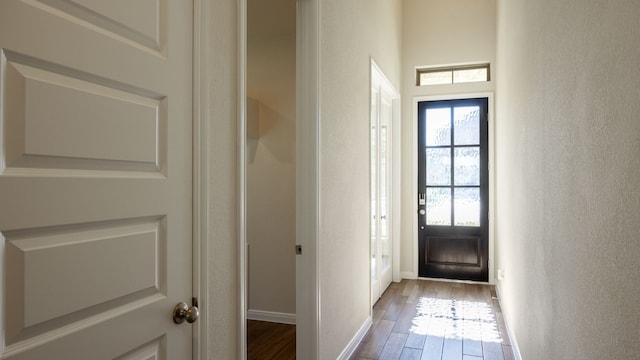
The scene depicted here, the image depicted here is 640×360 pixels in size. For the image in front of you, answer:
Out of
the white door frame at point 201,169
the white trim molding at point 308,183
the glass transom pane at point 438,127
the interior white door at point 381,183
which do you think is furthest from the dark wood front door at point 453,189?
the white door frame at point 201,169

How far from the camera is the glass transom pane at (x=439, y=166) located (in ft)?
17.4

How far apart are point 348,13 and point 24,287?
2.76 m

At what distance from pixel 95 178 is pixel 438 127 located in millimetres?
4886

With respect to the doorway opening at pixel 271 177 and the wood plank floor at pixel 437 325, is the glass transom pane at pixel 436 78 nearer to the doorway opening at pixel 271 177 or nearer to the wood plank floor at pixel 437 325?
the doorway opening at pixel 271 177

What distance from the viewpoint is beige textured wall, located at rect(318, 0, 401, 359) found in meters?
2.55

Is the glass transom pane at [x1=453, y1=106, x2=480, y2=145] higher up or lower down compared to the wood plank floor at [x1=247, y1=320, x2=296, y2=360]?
higher up

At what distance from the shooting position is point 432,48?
17.7 feet

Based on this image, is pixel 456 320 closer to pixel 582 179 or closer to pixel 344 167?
pixel 344 167

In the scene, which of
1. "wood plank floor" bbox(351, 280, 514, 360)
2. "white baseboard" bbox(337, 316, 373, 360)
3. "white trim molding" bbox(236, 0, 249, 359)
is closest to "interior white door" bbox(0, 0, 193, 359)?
"white trim molding" bbox(236, 0, 249, 359)

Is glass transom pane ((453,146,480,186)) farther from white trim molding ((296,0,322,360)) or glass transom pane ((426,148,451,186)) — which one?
white trim molding ((296,0,322,360))

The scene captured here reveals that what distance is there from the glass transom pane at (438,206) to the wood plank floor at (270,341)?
2.47 metres

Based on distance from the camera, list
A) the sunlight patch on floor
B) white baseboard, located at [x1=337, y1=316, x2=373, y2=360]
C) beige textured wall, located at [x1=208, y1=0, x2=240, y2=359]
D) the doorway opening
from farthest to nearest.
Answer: the doorway opening < the sunlight patch on floor < white baseboard, located at [x1=337, y1=316, x2=373, y2=360] < beige textured wall, located at [x1=208, y1=0, x2=240, y2=359]

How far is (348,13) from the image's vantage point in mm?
3066

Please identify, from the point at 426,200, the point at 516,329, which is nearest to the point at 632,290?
the point at 516,329
